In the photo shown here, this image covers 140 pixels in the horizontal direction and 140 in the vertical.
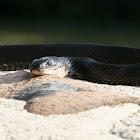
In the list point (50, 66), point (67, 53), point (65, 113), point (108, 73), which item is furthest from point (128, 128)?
point (67, 53)

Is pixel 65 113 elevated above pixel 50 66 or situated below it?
below

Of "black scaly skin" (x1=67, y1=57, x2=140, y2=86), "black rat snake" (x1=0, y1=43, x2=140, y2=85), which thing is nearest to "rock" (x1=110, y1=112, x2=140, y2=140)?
"black scaly skin" (x1=67, y1=57, x2=140, y2=86)

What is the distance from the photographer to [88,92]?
2.89 m

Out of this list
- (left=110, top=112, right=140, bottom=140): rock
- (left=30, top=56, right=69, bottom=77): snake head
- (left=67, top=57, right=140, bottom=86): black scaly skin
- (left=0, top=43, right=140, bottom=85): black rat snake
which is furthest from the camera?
(left=0, top=43, right=140, bottom=85): black rat snake

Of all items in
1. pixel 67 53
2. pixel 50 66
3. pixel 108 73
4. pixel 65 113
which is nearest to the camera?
pixel 65 113

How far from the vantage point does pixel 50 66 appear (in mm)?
4027

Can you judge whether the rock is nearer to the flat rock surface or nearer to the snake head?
the flat rock surface

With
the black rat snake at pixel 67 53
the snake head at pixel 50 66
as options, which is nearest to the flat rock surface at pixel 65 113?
the snake head at pixel 50 66

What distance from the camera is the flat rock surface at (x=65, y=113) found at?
2.03 m

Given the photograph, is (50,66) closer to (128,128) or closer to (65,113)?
(65,113)

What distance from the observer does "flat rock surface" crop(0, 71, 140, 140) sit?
2031mm

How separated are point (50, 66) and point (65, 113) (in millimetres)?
1697

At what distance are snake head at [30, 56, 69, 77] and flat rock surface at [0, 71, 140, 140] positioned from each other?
61 cm

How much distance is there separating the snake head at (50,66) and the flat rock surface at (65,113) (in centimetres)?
61
